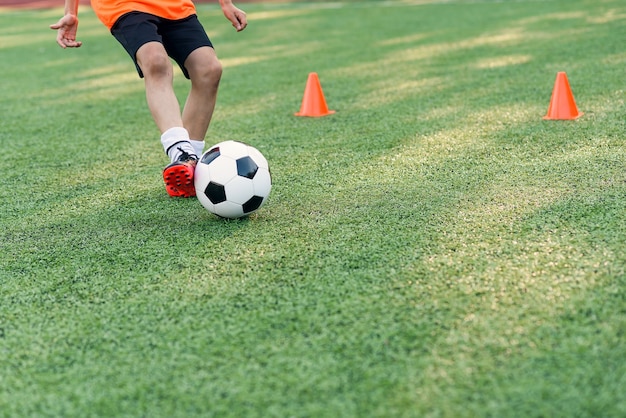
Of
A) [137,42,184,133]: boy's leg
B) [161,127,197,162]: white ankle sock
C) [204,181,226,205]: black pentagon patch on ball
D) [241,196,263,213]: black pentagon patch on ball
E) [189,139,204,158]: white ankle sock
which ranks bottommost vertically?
[189,139,204,158]: white ankle sock

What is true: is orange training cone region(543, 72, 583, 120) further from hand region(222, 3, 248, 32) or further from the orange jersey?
the orange jersey

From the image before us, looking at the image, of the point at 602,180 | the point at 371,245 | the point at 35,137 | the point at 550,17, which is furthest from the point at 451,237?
the point at 550,17

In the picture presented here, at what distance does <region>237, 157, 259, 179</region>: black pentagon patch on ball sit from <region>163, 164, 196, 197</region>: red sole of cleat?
23 cm

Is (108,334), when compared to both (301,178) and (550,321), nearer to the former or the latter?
(550,321)

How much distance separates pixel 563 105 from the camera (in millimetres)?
4496

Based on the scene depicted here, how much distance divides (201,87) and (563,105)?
84.9 inches

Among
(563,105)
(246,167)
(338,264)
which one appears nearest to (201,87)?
(246,167)

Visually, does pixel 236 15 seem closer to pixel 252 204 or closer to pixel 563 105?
pixel 252 204

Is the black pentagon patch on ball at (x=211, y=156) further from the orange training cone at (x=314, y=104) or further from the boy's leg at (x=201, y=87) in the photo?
the orange training cone at (x=314, y=104)

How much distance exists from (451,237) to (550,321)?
2.40 ft

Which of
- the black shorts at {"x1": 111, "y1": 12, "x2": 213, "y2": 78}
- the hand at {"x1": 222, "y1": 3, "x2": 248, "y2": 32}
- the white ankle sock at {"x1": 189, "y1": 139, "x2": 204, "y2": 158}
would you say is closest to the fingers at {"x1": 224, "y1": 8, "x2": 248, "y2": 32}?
the hand at {"x1": 222, "y1": 3, "x2": 248, "y2": 32}

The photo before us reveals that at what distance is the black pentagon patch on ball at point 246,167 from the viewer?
10.2 feet

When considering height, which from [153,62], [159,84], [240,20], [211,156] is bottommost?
[211,156]

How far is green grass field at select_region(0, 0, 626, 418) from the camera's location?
189 centimetres
